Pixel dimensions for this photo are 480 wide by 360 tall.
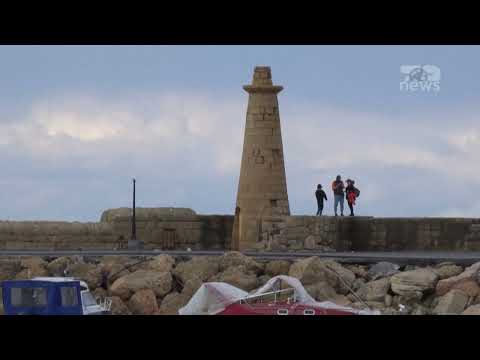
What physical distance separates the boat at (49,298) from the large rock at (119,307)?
1425 millimetres

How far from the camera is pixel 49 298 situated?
2198 cm

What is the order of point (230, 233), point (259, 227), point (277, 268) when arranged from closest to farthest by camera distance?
point (277, 268), point (259, 227), point (230, 233)

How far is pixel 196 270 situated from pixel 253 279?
3.46 ft

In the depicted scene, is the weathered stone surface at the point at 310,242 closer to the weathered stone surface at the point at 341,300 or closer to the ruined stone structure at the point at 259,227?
the ruined stone structure at the point at 259,227

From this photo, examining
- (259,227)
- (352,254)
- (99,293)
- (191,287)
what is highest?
(259,227)

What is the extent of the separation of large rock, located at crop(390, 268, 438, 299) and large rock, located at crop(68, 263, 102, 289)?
461 centimetres

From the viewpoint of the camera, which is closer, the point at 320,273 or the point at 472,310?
the point at 472,310

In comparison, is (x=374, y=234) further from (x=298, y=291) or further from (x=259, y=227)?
(x=298, y=291)

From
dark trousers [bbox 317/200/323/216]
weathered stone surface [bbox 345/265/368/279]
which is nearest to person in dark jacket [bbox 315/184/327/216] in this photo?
dark trousers [bbox 317/200/323/216]

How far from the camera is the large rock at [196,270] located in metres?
25.5

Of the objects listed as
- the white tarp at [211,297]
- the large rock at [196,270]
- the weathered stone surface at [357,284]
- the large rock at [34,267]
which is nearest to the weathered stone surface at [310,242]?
the large rock at [196,270]

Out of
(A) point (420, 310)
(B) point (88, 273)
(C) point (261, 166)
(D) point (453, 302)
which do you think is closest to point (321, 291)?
(A) point (420, 310)
